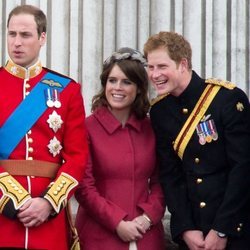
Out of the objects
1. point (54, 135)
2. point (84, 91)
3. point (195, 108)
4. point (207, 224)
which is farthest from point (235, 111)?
point (84, 91)

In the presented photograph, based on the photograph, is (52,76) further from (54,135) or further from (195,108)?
(195,108)

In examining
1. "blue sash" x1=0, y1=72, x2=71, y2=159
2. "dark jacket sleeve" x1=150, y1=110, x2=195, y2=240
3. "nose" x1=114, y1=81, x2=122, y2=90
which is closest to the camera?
"blue sash" x1=0, y1=72, x2=71, y2=159

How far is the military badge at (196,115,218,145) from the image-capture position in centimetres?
476

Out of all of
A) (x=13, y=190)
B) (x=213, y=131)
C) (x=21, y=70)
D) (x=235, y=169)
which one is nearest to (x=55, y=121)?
(x=21, y=70)

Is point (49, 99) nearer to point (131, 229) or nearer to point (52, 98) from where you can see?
point (52, 98)

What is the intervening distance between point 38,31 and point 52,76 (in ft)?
0.84

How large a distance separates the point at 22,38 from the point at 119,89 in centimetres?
62

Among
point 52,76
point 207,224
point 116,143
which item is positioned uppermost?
point 52,76

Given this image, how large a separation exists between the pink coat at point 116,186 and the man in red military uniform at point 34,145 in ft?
0.66

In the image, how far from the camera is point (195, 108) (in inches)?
191

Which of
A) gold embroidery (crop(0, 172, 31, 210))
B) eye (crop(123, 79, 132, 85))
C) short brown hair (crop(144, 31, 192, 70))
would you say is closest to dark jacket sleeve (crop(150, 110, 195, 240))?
eye (crop(123, 79, 132, 85))

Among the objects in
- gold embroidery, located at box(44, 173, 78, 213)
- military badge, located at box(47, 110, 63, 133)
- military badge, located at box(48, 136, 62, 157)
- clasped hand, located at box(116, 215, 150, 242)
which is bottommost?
clasped hand, located at box(116, 215, 150, 242)

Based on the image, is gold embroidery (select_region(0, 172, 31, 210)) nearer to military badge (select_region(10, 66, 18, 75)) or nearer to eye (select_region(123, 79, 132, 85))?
military badge (select_region(10, 66, 18, 75))

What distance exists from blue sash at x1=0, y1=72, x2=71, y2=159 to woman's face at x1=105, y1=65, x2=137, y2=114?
414 millimetres
